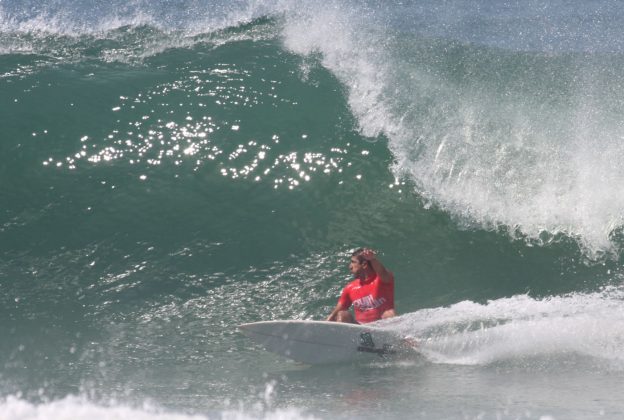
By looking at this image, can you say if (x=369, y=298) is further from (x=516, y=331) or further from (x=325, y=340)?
(x=516, y=331)

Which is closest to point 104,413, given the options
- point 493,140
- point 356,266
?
point 356,266

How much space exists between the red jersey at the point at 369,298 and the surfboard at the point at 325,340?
17.3 inches

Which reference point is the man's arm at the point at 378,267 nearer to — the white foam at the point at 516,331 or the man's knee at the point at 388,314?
the man's knee at the point at 388,314

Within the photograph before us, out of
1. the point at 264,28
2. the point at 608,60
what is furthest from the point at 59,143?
the point at 608,60

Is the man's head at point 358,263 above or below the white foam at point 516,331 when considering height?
above

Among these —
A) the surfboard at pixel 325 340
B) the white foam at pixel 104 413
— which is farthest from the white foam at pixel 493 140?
the white foam at pixel 104 413

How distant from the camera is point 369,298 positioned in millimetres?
7605

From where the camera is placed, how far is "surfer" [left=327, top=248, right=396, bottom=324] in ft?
24.7

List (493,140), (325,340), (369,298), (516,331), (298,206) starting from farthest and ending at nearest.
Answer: (493,140) → (298,206) → (369,298) → (325,340) → (516,331)

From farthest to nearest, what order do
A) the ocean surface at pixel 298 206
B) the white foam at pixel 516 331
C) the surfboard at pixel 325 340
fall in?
the surfboard at pixel 325 340 → the white foam at pixel 516 331 → the ocean surface at pixel 298 206

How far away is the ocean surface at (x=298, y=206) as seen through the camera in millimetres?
6379

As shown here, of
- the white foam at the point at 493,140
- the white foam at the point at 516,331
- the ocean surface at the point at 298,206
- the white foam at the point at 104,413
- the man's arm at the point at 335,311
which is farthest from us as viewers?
the white foam at the point at 493,140

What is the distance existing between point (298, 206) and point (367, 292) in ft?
7.10

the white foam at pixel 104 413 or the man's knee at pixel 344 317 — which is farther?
the man's knee at pixel 344 317
